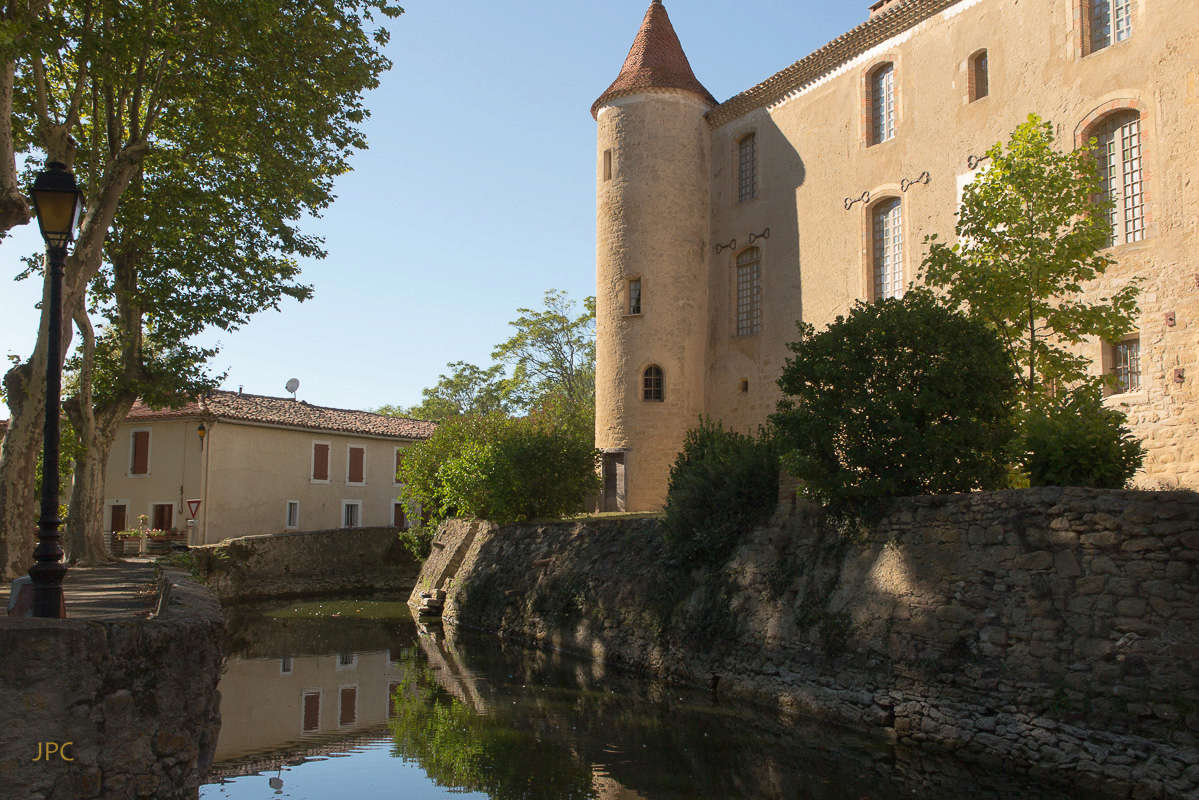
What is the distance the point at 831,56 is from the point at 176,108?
50.7ft

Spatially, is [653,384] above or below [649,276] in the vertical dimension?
below

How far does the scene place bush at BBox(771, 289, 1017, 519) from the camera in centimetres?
1157

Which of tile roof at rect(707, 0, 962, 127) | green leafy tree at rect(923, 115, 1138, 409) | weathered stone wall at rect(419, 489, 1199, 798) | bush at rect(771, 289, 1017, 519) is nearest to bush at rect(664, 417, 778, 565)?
weathered stone wall at rect(419, 489, 1199, 798)

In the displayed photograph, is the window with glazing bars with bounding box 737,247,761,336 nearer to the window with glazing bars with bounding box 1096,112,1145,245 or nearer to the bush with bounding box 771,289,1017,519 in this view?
the window with glazing bars with bounding box 1096,112,1145,245

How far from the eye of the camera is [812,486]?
495 inches

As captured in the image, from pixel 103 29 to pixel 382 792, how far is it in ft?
38.4

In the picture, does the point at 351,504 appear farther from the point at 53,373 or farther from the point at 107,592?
the point at 53,373

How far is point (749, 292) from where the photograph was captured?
25703 millimetres

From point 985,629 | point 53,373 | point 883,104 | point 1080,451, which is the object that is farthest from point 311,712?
point 883,104

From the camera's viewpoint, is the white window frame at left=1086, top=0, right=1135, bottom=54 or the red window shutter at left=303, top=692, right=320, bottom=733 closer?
the red window shutter at left=303, top=692, right=320, bottom=733

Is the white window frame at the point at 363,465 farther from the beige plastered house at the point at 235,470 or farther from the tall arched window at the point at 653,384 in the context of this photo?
the tall arched window at the point at 653,384

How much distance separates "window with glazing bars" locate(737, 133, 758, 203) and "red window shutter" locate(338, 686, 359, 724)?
17531 millimetres

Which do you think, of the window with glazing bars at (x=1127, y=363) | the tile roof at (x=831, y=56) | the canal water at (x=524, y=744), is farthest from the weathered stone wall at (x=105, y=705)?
the tile roof at (x=831, y=56)

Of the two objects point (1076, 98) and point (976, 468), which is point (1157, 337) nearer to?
point (1076, 98)
